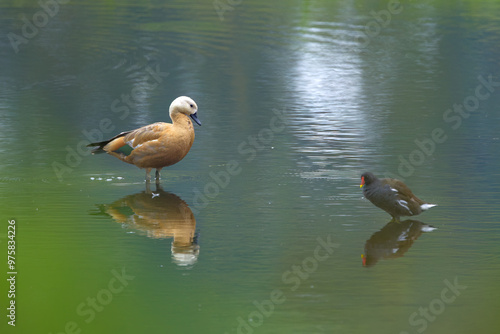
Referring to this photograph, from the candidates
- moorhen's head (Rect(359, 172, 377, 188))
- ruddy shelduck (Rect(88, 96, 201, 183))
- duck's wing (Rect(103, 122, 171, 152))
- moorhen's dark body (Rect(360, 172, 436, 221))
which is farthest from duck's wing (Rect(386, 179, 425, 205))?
duck's wing (Rect(103, 122, 171, 152))

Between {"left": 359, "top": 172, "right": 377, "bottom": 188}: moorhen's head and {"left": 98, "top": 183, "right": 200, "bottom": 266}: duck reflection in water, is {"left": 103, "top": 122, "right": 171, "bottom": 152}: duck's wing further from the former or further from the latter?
{"left": 359, "top": 172, "right": 377, "bottom": 188}: moorhen's head

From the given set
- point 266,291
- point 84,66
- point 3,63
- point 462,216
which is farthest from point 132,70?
point 266,291

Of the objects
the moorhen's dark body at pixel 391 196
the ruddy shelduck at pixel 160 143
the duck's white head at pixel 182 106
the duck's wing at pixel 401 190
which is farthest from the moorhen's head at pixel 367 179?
the duck's white head at pixel 182 106

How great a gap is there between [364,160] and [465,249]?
402 centimetres

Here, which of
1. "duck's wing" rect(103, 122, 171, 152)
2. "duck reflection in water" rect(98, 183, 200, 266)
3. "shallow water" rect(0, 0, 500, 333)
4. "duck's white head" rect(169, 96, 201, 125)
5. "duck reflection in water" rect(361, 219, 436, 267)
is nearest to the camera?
"shallow water" rect(0, 0, 500, 333)

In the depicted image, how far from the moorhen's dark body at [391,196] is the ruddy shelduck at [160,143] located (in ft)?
8.83

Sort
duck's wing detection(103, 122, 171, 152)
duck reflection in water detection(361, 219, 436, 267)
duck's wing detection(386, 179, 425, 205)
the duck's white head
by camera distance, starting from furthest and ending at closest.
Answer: the duck's white head < duck's wing detection(103, 122, 171, 152) < duck's wing detection(386, 179, 425, 205) < duck reflection in water detection(361, 219, 436, 267)

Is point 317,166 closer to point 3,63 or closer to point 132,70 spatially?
point 132,70

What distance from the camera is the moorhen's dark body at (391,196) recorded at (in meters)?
10.2

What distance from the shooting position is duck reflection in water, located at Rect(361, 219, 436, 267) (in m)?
9.17

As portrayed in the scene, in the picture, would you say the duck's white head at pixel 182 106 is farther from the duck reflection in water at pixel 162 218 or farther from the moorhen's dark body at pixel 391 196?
the moorhen's dark body at pixel 391 196

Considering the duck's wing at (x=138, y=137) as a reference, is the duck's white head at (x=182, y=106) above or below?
above

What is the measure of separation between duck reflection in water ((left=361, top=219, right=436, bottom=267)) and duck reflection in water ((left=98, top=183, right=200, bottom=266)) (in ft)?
5.35

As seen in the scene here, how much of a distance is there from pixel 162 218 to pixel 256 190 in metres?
1.56
